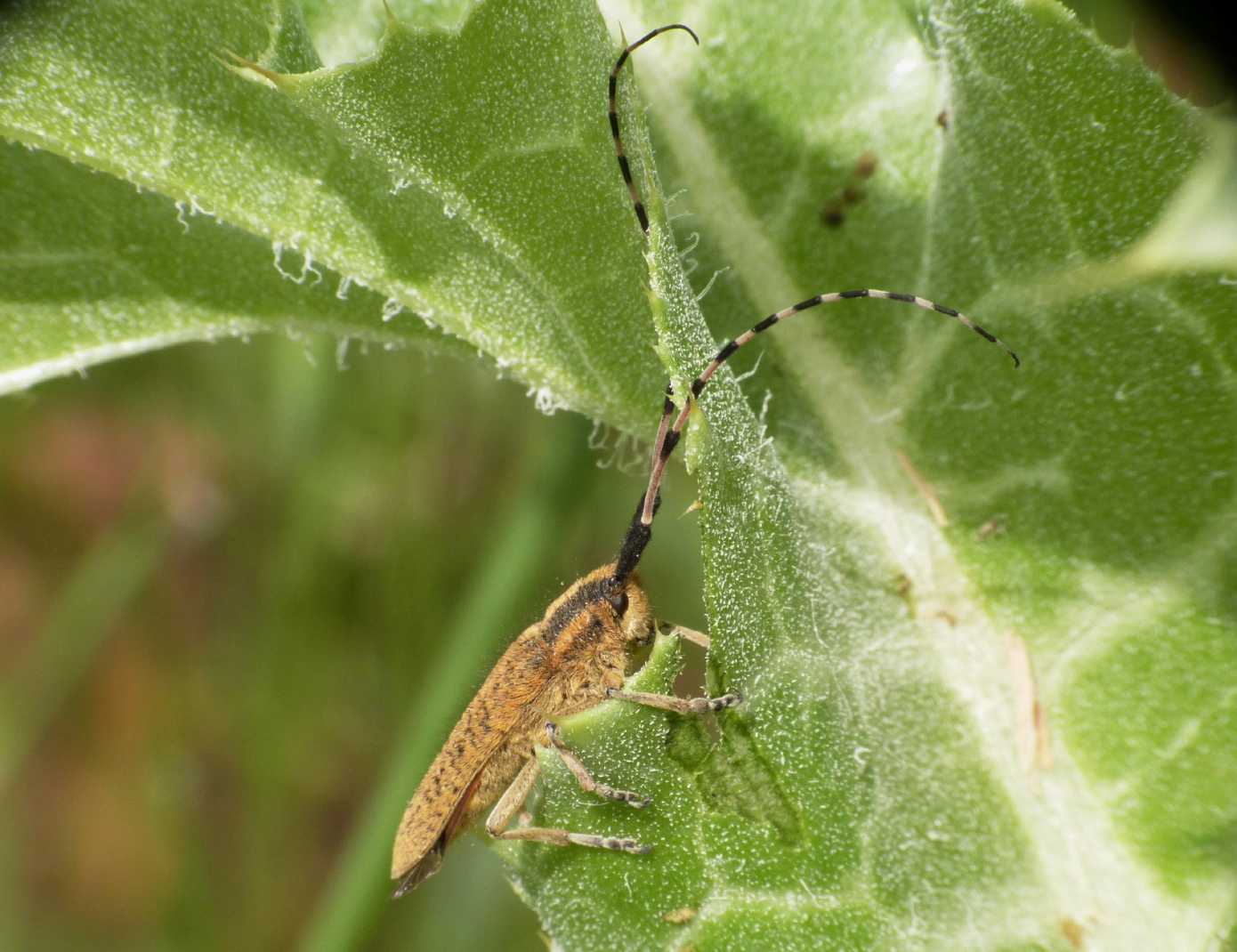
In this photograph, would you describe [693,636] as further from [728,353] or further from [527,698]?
[728,353]

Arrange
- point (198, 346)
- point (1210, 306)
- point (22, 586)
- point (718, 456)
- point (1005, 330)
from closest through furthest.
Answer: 1. point (718, 456)
2. point (1210, 306)
3. point (1005, 330)
4. point (198, 346)
5. point (22, 586)

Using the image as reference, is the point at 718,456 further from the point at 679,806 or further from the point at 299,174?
the point at 299,174

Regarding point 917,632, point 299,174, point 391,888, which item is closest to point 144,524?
point 391,888

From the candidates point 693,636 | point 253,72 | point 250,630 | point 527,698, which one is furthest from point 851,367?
point 250,630

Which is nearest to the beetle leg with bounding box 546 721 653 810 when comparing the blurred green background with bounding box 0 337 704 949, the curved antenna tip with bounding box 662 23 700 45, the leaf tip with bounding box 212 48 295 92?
the leaf tip with bounding box 212 48 295 92

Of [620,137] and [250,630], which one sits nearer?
[620,137]


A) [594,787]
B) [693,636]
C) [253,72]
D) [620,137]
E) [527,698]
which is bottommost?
[594,787]

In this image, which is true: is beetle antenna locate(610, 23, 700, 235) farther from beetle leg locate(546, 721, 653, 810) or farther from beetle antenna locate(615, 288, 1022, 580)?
beetle leg locate(546, 721, 653, 810)
